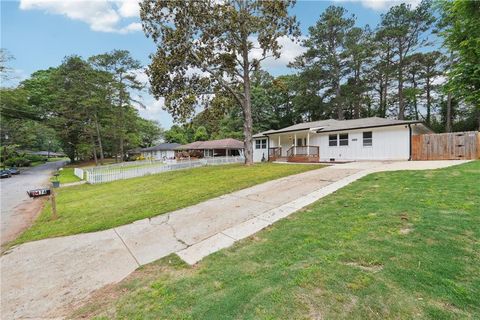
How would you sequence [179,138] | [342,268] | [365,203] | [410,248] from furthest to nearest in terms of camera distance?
1. [179,138]
2. [365,203]
3. [410,248]
4. [342,268]

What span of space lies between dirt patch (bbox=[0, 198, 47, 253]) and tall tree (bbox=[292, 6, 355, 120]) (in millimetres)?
28498

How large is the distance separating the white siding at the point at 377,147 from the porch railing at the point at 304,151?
484 millimetres

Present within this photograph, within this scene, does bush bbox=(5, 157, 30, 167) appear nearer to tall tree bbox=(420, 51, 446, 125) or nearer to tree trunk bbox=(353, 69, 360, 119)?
tree trunk bbox=(353, 69, 360, 119)

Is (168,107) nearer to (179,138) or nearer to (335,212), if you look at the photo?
(335,212)

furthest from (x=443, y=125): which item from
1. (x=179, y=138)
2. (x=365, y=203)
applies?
(x=179, y=138)

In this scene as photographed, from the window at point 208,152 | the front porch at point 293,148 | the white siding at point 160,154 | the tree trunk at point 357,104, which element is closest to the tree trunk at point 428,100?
the tree trunk at point 357,104

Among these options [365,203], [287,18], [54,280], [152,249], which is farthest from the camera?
[287,18]

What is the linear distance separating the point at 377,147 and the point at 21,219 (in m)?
18.6

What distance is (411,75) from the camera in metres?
26.5

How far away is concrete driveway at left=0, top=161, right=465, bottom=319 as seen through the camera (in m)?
3.11

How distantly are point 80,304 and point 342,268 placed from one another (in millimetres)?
3228

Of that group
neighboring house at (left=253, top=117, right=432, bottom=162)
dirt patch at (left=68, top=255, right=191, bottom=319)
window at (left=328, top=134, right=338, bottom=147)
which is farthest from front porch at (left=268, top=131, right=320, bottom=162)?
dirt patch at (left=68, top=255, right=191, bottom=319)

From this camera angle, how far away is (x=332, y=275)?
2.55 meters

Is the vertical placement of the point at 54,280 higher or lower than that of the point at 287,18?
lower
